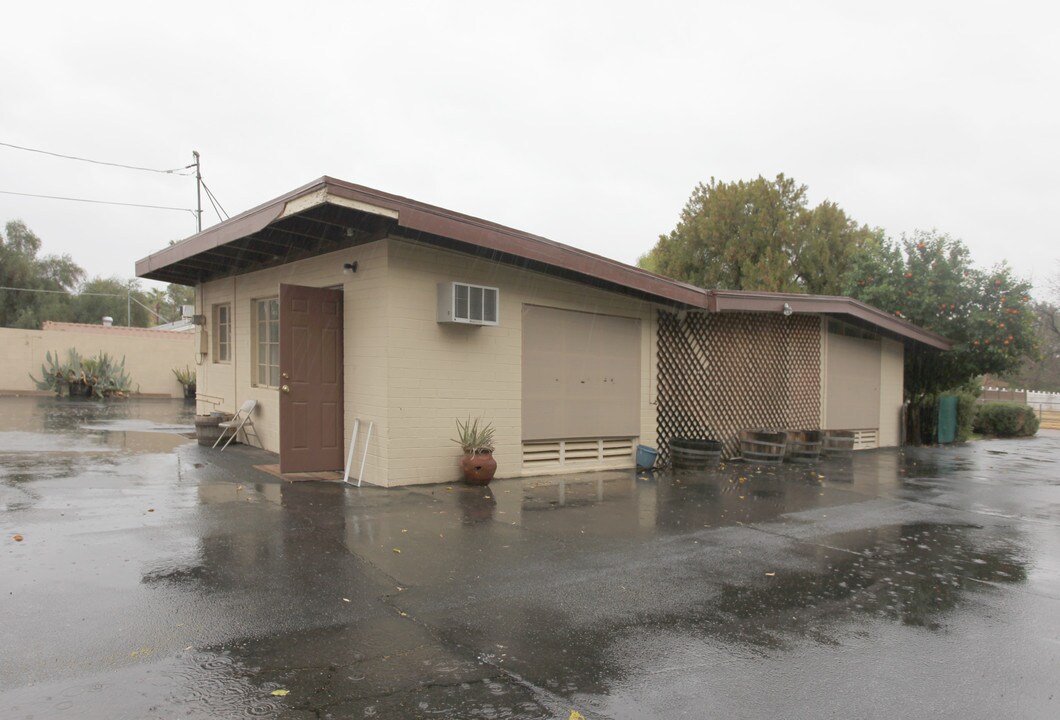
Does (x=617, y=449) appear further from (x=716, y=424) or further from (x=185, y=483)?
(x=185, y=483)

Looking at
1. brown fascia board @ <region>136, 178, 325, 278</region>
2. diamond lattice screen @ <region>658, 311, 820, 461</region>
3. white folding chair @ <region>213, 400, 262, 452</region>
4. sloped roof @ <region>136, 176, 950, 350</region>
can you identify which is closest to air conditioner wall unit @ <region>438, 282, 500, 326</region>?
sloped roof @ <region>136, 176, 950, 350</region>

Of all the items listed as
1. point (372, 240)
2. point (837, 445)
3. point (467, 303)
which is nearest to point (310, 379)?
point (372, 240)

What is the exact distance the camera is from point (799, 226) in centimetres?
2606

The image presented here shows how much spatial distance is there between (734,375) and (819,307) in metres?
2.17

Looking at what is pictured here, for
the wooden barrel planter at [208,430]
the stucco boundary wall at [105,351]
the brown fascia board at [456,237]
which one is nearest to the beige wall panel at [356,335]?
the wooden barrel planter at [208,430]

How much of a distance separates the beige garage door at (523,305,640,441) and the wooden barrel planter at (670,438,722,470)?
0.73 meters

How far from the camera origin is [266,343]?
10.3m

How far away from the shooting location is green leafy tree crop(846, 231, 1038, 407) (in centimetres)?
1486

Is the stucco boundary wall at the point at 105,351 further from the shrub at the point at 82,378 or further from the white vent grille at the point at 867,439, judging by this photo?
the white vent grille at the point at 867,439

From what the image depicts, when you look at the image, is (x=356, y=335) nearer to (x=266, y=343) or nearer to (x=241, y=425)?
(x=266, y=343)

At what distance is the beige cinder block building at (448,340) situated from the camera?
7836 mm

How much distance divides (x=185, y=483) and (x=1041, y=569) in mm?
8299

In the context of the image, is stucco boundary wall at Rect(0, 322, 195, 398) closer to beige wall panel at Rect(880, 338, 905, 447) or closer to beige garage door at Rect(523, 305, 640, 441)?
beige garage door at Rect(523, 305, 640, 441)

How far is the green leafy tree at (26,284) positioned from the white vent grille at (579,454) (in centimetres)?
3538
